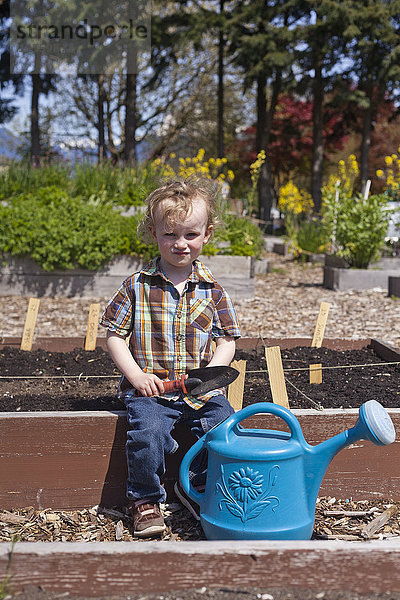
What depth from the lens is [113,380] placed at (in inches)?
124

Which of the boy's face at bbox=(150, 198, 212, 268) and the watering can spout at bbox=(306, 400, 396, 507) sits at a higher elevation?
the boy's face at bbox=(150, 198, 212, 268)

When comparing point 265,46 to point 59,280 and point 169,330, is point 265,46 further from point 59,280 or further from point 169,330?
point 169,330

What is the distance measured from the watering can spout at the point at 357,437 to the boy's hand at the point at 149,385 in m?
0.55

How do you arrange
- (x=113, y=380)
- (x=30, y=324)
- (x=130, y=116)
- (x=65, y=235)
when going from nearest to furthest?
(x=113, y=380), (x=30, y=324), (x=65, y=235), (x=130, y=116)

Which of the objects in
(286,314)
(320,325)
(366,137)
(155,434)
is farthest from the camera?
(366,137)

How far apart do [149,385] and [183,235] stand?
547 millimetres

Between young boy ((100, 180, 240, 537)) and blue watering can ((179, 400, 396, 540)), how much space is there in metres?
0.32

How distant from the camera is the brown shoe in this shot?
1.92 meters

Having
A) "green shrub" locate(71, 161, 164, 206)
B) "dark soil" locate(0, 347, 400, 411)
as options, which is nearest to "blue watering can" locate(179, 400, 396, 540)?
"dark soil" locate(0, 347, 400, 411)

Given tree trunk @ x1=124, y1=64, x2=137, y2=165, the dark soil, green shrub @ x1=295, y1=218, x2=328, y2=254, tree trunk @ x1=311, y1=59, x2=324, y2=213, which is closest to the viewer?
the dark soil

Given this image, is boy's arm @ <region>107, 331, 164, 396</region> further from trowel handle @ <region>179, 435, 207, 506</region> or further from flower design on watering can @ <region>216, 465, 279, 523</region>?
flower design on watering can @ <region>216, 465, 279, 523</region>

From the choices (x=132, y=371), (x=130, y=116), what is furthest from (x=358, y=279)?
(x=130, y=116)

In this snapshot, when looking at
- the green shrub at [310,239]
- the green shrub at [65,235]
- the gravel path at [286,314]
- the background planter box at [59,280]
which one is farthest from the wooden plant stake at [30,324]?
the green shrub at [310,239]

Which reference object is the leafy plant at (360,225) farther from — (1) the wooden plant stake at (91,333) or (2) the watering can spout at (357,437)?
(2) the watering can spout at (357,437)
